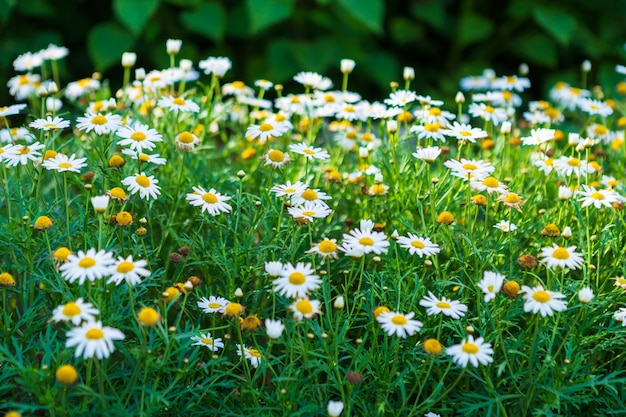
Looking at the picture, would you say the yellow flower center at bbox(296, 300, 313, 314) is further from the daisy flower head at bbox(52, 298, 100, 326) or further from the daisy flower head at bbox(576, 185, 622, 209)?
the daisy flower head at bbox(576, 185, 622, 209)

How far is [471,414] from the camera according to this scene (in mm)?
1699

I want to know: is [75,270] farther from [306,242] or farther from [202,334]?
[306,242]

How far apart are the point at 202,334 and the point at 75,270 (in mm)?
325

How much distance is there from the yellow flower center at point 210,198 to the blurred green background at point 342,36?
1811 mm

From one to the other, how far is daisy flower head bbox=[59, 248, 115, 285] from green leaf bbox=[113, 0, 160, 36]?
222 centimetres

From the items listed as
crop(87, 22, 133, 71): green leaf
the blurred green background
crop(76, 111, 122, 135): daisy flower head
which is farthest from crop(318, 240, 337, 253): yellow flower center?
crop(87, 22, 133, 71): green leaf

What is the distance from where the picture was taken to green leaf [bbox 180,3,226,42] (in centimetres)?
362

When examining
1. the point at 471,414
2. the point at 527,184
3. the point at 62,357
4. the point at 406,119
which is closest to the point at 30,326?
the point at 62,357

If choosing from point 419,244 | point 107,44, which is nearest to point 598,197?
point 419,244

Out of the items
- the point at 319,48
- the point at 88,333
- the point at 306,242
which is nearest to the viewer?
the point at 88,333

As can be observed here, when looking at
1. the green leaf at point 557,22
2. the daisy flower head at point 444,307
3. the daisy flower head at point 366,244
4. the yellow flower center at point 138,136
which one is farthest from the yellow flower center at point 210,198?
the green leaf at point 557,22

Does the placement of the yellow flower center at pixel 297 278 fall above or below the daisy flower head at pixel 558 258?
below

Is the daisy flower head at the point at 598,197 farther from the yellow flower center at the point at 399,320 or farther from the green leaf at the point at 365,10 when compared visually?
the green leaf at the point at 365,10

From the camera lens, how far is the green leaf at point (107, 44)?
12.0 feet
